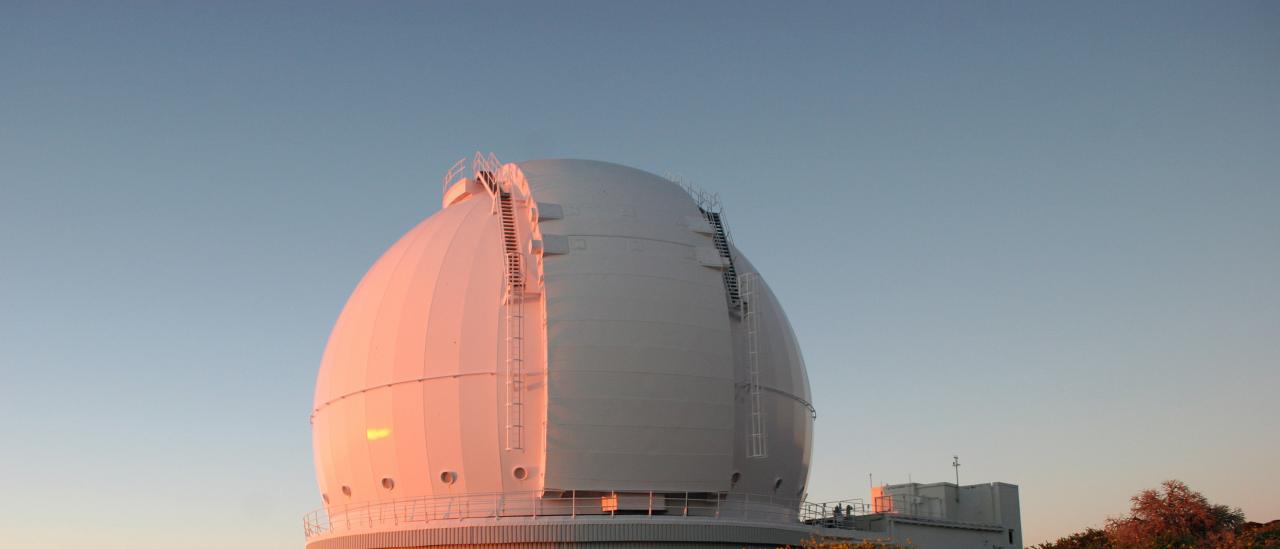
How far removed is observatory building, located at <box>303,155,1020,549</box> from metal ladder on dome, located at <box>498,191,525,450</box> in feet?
0.13

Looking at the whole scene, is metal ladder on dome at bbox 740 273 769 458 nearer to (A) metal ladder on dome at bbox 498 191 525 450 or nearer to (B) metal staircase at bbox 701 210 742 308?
(B) metal staircase at bbox 701 210 742 308

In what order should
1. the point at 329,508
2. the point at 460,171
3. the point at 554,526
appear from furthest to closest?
1. the point at 460,171
2. the point at 329,508
3. the point at 554,526

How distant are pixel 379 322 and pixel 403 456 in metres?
3.44

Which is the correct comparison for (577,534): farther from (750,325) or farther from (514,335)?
(750,325)

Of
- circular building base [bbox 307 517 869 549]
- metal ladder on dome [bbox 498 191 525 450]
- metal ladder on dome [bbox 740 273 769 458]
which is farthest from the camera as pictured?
metal ladder on dome [bbox 740 273 769 458]

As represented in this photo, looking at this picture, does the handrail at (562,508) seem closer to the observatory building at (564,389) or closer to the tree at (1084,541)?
the observatory building at (564,389)

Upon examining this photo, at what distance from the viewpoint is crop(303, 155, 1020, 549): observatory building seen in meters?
23.5

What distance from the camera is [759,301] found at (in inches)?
1065

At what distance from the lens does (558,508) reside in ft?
77.3

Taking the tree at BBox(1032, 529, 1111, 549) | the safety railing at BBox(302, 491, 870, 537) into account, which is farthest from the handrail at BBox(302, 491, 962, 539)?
the tree at BBox(1032, 529, 1111, 549)

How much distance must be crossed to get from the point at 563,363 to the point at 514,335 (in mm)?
1263

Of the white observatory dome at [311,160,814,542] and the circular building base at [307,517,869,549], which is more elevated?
the white observatory dome at [311,160,814,542]

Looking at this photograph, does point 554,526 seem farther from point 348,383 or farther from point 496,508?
point 348,383

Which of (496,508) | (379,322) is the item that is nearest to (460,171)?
(379,322)
